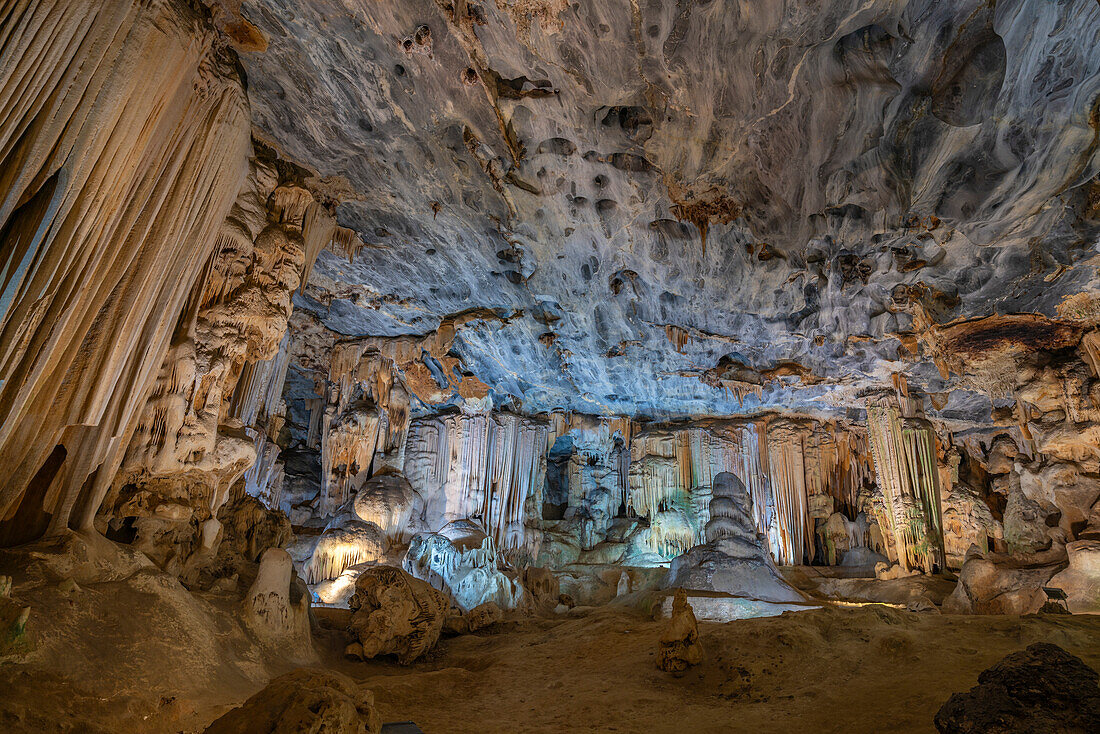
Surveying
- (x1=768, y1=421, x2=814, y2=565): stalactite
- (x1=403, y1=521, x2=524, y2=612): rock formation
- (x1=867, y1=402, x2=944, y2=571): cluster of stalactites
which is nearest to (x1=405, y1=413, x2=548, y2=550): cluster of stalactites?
(x1=403, y1=521, x2=524, y2=612): rock formation

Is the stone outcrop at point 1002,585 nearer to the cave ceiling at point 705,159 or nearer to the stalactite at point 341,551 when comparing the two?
the cave ceiling at point 705,159

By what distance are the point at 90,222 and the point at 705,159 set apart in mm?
6714

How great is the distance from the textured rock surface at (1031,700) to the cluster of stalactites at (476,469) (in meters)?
12.4

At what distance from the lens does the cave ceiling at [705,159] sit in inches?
226

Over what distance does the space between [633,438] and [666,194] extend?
1024 centimetres

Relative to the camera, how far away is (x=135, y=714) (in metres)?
A: 3.80

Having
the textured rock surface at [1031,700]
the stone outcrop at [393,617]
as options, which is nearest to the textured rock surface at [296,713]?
the textured rock surface at [1031,700]

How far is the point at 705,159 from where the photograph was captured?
7.47 metres

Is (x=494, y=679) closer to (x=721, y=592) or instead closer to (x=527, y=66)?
(x=721, y=592)

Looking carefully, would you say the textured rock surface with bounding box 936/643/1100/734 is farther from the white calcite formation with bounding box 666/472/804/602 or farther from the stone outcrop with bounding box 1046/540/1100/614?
the white calcite formation with bounding box 666/472/804/602

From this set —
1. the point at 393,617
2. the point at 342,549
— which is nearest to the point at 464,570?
the point at 342,549

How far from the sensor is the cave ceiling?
5.74 m

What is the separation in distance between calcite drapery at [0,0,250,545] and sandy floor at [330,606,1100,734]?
12.3 feet

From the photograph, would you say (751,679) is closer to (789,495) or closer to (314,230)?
(314,230)
